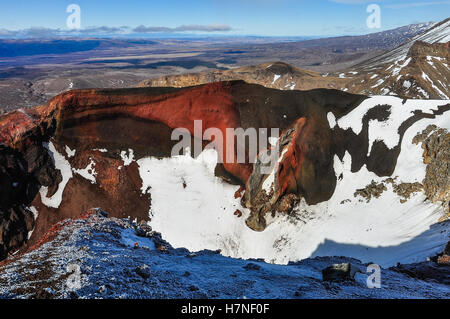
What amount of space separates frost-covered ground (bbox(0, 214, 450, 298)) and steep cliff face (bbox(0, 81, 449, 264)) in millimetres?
12487

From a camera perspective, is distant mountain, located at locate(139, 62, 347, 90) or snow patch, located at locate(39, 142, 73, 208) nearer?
snow patch, located at locate(39, 142, 73, 208)

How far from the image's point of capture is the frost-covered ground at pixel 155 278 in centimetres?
700

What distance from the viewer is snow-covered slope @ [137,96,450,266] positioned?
674 inches

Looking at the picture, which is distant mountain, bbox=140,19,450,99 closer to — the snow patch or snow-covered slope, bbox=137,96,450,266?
snow-covered slope, bbox=137,96,450,266

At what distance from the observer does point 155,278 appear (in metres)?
8.20

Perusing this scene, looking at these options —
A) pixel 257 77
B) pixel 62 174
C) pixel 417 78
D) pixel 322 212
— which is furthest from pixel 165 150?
pixel 257 77

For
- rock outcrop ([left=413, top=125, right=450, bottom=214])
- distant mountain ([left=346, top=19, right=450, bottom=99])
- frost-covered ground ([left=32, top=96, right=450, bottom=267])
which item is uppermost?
distant mountain ([left=346, top=19, right=450, bottom=99])

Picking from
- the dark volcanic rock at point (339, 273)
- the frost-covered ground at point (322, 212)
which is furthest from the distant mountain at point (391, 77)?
the dark volcanic rock at point (339, 273)

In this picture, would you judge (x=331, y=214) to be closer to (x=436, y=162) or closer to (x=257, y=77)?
(x=436, y=162)

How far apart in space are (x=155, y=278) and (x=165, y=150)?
1939cm

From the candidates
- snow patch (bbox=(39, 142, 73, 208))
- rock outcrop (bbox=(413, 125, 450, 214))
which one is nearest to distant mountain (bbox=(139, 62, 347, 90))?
snow patch (bbox=(39, 142, 73, 208))

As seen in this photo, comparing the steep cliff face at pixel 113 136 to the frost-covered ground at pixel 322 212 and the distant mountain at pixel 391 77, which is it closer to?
the frost-covered ground at pixel 322 212

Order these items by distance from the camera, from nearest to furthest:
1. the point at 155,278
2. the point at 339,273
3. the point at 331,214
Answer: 1. the point at 155,278
2. the point at 339,273
3. the point at 331,214
